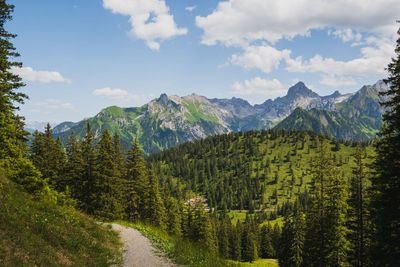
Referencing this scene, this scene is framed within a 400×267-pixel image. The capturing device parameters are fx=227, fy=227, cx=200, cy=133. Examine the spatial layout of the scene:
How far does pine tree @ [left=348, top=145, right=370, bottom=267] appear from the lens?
28.6 m

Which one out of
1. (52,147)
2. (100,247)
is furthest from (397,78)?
(52,147)

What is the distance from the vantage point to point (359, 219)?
2902 centimetres

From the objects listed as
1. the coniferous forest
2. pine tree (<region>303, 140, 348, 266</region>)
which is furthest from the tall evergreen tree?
pine tree (<region>303, 140, 348, 266</region>)

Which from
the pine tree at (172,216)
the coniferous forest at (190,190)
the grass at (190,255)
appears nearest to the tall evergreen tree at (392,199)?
the coniferous forest at (190,190)

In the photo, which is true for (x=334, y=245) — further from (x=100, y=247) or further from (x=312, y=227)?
(x=100, y=247)

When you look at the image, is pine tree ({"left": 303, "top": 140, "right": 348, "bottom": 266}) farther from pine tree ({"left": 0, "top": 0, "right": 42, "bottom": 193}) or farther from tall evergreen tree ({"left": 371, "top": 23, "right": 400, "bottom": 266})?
pine tree ({"left": 0, "top": 0, "right": 42, "bottom": 193})

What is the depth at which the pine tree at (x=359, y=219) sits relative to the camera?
28.6 metres

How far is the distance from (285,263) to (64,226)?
186 ft

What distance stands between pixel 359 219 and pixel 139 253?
28255mm

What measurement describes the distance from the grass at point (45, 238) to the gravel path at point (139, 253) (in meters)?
0.68

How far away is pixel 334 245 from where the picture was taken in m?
29.0

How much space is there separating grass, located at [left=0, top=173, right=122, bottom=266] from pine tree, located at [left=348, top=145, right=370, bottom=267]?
29.1 m

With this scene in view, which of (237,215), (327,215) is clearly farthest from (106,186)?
(237,215)

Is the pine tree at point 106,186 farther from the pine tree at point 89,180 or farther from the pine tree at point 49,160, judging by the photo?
the pine tree at point 49,160
